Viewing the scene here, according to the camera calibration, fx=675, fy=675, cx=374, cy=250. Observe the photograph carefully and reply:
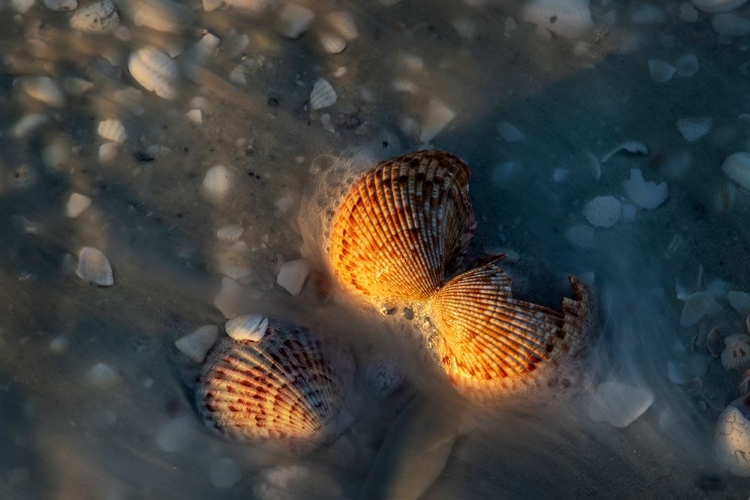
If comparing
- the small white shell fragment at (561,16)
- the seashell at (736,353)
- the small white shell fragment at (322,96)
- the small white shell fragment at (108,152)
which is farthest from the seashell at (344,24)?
the seashell at (736,353)

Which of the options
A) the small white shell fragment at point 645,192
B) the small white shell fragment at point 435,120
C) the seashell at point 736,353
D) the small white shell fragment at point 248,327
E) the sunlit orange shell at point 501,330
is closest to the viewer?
the sunlit orange shell at point 501,330

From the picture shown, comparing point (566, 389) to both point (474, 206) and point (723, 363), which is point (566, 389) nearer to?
point (723, 363)

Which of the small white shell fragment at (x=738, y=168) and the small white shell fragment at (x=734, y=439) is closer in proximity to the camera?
the small white shell fragment at (x=734, y=439)

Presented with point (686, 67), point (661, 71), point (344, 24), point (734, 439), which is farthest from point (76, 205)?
point (734, 439)

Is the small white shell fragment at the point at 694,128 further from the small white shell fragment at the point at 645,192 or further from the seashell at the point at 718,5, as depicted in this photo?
the seashell at the point at 718,5

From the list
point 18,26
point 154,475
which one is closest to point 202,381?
point 154,475

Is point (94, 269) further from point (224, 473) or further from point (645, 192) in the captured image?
point (645, 192)
